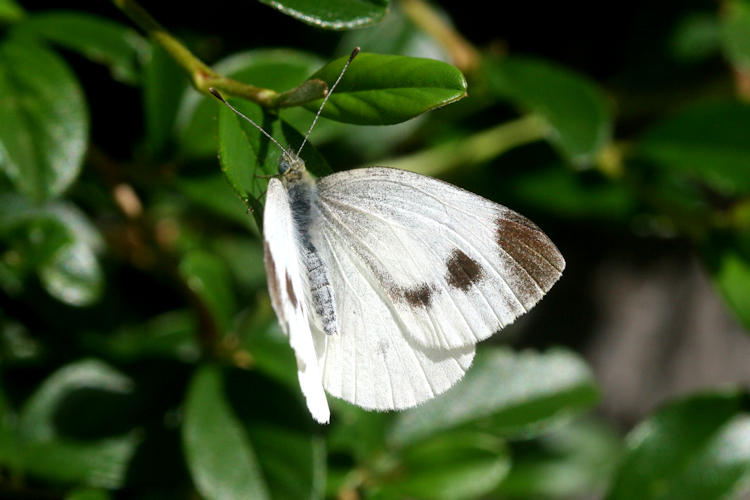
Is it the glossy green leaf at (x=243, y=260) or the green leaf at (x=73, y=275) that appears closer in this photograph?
the green leaf at (x=73, y=275)

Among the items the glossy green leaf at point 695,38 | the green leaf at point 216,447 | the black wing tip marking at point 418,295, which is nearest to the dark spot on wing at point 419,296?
the black wing tip marking at point 418,295

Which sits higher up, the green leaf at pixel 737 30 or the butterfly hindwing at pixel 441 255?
the green leaf at pixel 737 30

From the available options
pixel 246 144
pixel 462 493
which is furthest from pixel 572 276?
pixel 246 144

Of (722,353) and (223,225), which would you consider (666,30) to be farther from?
(722,353)

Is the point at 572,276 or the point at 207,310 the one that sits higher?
the point at 207,310

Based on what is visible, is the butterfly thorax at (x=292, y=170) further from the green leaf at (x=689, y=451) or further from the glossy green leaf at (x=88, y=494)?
the green leaf at (x=689, y=451)

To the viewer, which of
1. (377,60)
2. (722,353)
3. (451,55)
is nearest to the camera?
(377,60)
